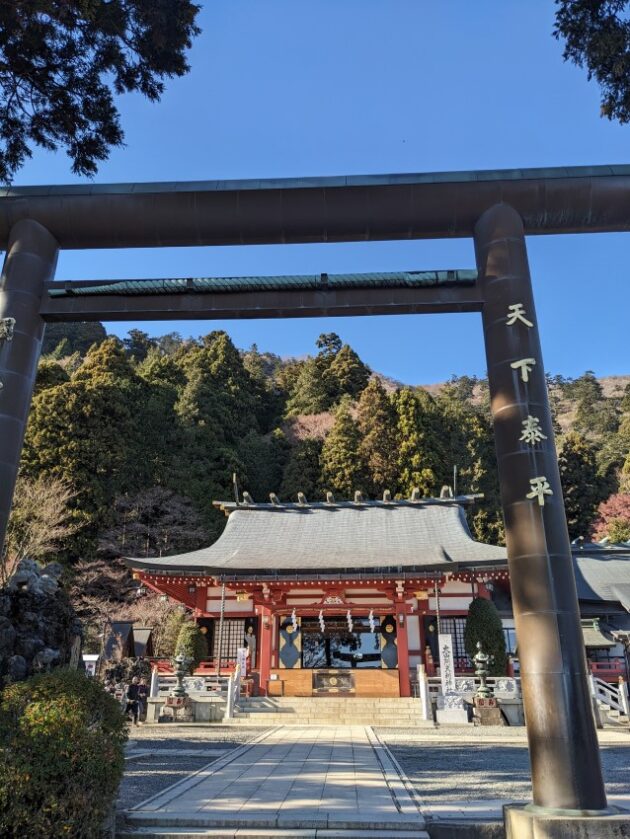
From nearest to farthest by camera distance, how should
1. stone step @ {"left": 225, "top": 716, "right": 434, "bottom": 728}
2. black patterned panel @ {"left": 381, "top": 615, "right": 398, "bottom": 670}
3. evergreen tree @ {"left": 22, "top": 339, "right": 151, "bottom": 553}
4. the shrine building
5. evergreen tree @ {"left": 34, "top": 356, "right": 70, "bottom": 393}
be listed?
stone step @ {"left": 225, "top": 716, "right": 434, "bottom": 728}, the shrine building, black patterned panel @ {"left": 381, "top": 615, "right": 398, "bottom": 670}, evergreen tree @ {"left": 22, "top": 339, "right": 151, "bottom": 553}, evergreen tree @ {"left": 34, "top": 356, "right": 70, "bottom": 393}

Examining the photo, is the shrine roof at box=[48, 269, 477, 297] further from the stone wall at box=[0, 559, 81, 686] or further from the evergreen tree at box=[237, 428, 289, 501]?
the evergreen tree at box=[237, 428, 289, 501]

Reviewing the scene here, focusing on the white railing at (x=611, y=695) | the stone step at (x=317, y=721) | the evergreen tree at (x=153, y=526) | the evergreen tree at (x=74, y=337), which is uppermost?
the evergreen tree at (x=74, y=337)

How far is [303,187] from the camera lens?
20.2ft

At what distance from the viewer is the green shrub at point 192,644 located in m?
18.9

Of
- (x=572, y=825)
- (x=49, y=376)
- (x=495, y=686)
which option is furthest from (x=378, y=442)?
(x=572, y=825)

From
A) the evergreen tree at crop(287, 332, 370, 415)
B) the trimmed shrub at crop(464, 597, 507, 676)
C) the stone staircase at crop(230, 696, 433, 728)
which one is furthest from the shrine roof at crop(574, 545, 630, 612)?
the evergreen tree at crop(287, 332, 370, 415)

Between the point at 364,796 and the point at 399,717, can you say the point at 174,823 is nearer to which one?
the point at 364,796

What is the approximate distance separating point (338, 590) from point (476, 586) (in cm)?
478

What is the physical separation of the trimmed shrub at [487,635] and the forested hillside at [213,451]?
1571 centimetres

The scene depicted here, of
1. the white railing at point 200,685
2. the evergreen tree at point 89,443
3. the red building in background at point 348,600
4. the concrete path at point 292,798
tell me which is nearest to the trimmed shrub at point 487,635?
the red building in background at point 348,600

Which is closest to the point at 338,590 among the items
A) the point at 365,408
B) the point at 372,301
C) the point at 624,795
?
the point at 624,795

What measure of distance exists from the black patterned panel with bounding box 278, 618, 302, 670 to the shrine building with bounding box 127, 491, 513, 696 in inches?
1.3

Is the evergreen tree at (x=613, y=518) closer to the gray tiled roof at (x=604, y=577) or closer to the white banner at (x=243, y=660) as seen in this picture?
the gray tiled roof at (x=604, y=577)

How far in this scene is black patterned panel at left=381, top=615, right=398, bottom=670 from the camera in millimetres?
19344
